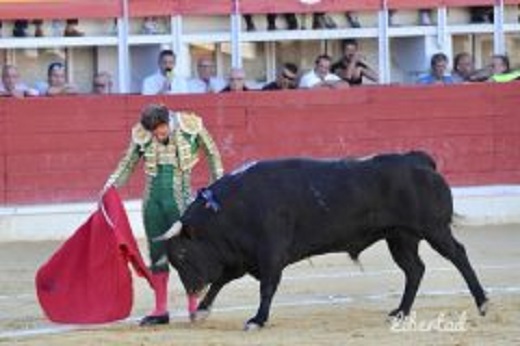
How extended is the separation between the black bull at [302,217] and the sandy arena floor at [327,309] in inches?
10.6

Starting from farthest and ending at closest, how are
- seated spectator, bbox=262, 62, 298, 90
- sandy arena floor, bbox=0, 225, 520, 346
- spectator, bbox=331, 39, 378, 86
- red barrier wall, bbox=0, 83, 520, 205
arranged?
spectator, bbox=331, 39, 378, 86 → seated spectator, bbox=262, 62, 298, 90 → red barrier wall, bbox=0, 83, 520, 205 → sandy arena floor, bbox=0, 225, 520, 346

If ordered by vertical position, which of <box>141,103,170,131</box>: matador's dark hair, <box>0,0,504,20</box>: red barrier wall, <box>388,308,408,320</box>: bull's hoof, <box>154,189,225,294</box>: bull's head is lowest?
<box>388,308,408,320</box>: bull's hoof

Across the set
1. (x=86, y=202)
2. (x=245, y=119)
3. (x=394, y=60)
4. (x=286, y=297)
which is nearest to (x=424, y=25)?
(x=394, y=60)

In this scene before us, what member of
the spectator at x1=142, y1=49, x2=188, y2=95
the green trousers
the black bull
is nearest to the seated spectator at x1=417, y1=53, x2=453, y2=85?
the spectator at x1=142, y1=49, x2=188, y2=95

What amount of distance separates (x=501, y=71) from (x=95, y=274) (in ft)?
22.0

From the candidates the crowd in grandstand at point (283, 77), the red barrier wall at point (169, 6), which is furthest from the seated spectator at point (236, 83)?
the red barrier wall at point (169, 6)

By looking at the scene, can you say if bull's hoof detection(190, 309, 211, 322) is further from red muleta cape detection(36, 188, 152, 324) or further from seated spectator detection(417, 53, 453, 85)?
seated spectator detection(417, 53, 453, 85)

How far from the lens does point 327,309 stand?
8336mm

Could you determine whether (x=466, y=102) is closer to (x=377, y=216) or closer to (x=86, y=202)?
(x=86, y=202)

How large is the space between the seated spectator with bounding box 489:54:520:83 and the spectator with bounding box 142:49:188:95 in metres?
2.76

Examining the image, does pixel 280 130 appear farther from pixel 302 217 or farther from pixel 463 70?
pixel 302 217

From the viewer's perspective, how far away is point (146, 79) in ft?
42.6

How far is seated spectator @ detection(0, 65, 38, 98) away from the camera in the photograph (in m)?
12.4

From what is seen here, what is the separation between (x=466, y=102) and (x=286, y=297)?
196 inches
